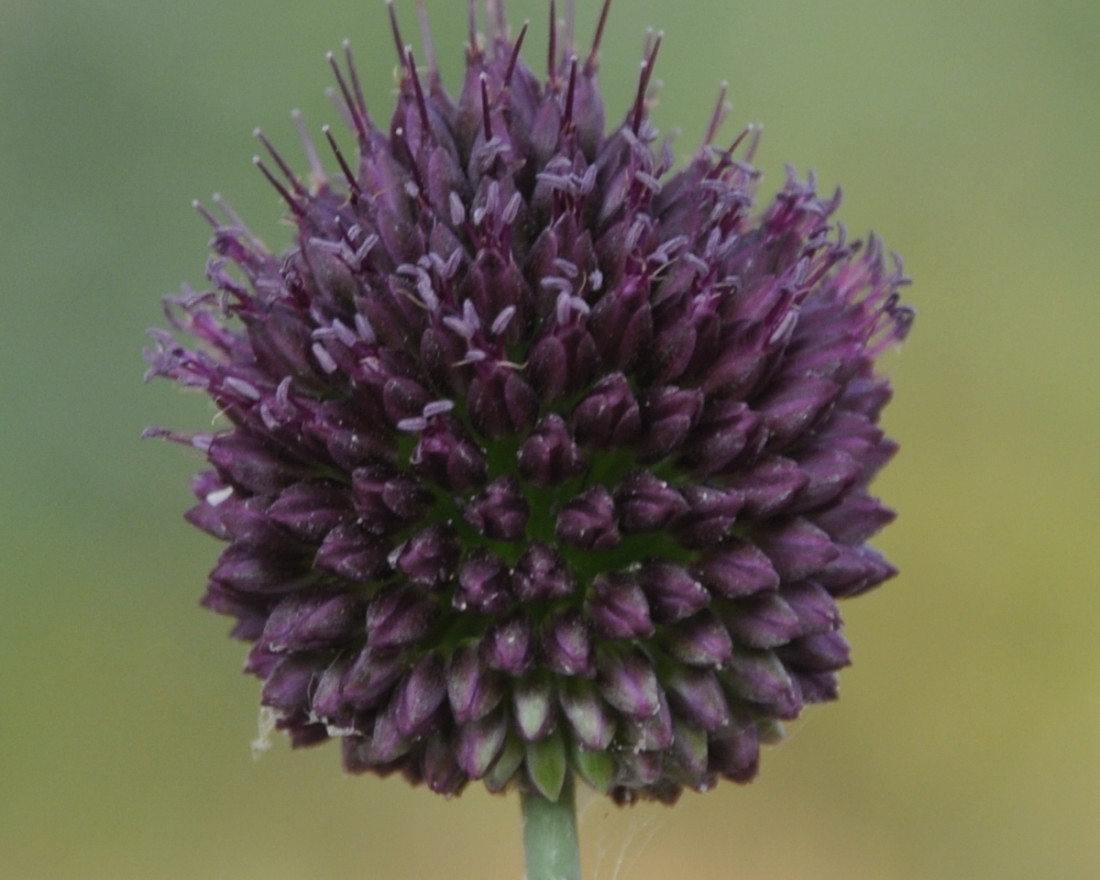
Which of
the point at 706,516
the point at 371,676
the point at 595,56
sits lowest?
the point at 371,676

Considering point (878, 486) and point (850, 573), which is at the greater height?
point (878, 486)

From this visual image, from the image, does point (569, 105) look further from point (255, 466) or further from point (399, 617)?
point (399, 617)

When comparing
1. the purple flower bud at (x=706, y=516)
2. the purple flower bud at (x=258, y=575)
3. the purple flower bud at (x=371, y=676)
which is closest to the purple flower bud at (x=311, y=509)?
the purple flower bud at (x=258, y=575)

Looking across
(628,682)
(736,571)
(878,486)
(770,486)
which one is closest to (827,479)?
(770,486)

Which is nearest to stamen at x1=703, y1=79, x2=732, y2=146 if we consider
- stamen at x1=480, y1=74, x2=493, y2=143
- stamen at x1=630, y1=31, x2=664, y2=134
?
stamen at x1=630, y1=31, x2=664, y2=134

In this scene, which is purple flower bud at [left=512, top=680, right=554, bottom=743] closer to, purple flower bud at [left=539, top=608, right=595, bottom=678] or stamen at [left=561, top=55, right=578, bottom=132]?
purple flower bud at [left=539, top=608, right=595, bottom=678]

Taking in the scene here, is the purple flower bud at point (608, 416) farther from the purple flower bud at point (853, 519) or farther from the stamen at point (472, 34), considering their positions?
the stamen at point (472, 34)
